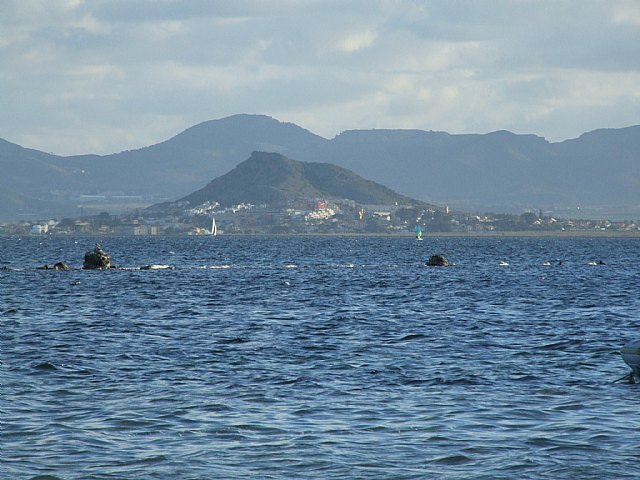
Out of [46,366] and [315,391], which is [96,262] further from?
[315,391]

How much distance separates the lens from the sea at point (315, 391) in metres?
19.7

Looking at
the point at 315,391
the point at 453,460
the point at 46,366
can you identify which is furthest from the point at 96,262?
the point at 453,460

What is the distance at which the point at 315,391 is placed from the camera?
87.1 feet

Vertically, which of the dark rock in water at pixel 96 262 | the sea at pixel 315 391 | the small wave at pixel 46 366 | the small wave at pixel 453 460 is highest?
→ the dark rock in water at pixel 96 262

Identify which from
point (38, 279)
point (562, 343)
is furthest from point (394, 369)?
point (38, 279)

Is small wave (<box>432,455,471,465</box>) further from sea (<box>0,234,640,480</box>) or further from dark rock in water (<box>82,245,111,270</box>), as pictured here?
dark rock in water (<box>82,245,111,270</box>)

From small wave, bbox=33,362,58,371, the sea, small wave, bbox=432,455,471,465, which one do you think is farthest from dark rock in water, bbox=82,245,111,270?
small wave, bbox=432,455,471,465

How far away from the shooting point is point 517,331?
41688 mm

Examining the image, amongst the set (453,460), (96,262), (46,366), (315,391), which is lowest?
(453,460)

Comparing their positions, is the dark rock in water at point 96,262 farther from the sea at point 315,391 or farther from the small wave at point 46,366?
the small wave at point 46,366

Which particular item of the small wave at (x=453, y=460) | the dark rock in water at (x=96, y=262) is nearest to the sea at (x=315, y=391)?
the small wave at (x=453, y=460)

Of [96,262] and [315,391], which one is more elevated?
[96,262]

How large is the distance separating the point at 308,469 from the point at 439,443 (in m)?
3.16

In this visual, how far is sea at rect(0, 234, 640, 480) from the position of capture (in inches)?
774
